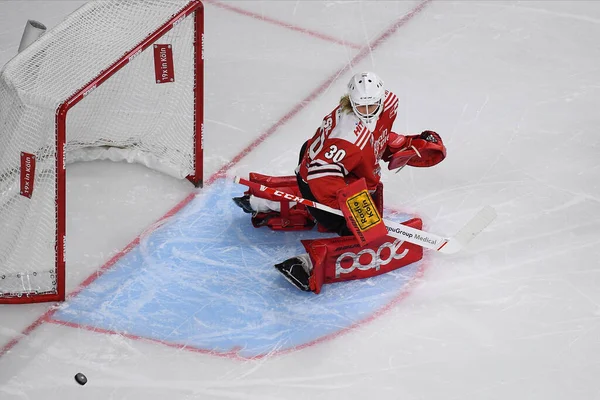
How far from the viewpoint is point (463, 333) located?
475 cm

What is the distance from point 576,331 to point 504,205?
86 centimetres

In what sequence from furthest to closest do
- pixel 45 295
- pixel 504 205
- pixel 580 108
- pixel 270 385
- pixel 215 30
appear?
1. pixel 215 30
2. pixel 580 108
3. pixel 504 205
4. pixel 45 295
5. pixel 270 385

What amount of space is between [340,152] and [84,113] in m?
1.47

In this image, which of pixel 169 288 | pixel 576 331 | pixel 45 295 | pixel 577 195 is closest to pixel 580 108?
pixel 577 195

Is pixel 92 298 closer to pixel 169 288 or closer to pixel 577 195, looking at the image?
pixel 169 288

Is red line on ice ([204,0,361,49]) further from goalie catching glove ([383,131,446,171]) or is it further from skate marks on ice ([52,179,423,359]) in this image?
skate marks on ice ([52,179,423,359])

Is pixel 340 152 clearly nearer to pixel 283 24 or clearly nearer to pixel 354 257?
pixel 354 257

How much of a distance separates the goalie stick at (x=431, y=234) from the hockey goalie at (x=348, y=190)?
0.14ft

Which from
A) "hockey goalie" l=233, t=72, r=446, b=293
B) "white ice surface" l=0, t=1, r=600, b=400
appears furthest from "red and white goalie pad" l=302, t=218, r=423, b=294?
"white ice surface" l=0, t=1, r=600, b=400

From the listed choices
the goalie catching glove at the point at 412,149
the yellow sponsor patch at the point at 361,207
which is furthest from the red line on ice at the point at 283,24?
the yellow sponsor patch at the point at 361,207

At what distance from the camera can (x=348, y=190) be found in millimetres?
4703

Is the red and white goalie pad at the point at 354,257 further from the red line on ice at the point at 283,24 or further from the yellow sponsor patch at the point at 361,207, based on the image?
the red line on ice at the point at 283,24

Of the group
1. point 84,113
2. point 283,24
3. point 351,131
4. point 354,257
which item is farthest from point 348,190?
point 283,24

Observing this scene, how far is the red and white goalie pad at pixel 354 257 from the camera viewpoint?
485 centimetres
